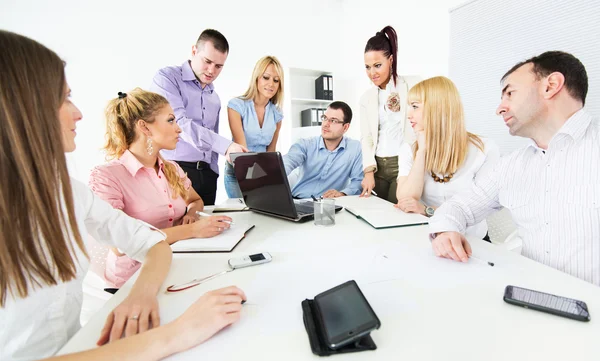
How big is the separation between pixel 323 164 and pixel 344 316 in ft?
6.61

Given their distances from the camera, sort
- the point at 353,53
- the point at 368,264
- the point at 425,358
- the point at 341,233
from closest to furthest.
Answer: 1. the point at 425,358
2. the point at 368,264
3. the point at 341,233
4. the point at 353,53

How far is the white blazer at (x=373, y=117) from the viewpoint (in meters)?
2.21

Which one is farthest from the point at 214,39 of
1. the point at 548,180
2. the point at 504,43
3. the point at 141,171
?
the point at 504,43

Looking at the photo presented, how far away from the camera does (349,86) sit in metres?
4.20

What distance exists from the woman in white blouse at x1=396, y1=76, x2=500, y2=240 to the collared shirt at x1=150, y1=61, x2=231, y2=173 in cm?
108

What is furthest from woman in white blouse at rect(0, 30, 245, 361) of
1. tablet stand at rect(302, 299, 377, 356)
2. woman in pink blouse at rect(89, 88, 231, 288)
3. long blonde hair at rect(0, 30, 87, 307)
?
woman in pink blouse at rect(89, 88, 231, 288)

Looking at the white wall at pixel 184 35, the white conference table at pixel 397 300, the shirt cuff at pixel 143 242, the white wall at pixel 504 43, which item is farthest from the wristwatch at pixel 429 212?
the white wall at pixel 184 35

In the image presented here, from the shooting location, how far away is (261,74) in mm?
2373

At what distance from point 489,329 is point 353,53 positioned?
3985 millimetres

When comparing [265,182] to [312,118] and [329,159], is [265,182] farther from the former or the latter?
[312,118]

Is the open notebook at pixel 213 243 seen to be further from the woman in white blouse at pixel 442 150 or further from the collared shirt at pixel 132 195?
the woman in white blouse at pixel 442 150

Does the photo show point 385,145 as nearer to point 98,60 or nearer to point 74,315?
point 74,315

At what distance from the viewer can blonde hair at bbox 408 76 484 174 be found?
156 cm

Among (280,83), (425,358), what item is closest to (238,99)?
(280,83)
